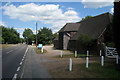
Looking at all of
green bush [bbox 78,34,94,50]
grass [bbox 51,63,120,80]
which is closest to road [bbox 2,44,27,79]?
grass [bbox 51,63,120,80]

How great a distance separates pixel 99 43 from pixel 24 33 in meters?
146

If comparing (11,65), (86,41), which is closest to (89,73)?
(11,65)

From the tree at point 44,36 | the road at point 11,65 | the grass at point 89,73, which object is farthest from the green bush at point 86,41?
the tree at point 44,36

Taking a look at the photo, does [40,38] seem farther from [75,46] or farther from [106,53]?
[106,53]

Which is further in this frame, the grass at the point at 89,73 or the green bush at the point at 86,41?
the green bush at the point at 86,41

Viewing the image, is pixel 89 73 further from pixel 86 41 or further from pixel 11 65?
pixel 86 41

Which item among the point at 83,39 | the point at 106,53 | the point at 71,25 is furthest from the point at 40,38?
the point at 106,53

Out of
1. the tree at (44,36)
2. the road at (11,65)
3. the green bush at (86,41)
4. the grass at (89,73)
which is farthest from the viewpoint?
the tree at (44,36)

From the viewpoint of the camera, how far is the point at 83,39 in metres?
19.2

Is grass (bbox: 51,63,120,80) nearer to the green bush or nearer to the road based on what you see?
the road

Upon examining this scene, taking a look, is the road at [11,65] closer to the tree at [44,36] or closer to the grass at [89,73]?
the grass at [89,73]

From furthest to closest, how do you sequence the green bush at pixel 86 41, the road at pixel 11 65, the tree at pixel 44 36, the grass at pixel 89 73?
1. the tree at pixel 44 36
2. the green bush at pixel 86 41
3. the road at pixel 11 65
4. the grass at pixel 89 73

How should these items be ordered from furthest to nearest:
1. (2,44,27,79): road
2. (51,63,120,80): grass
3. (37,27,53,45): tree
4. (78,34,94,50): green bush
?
(37,27,53,45): tree < (78,34,94,50): green bush < (2,44,27,79): road < (51,63,120,80): grass

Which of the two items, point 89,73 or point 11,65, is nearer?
point 89,73
